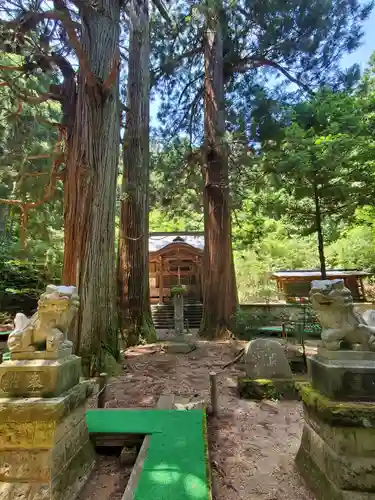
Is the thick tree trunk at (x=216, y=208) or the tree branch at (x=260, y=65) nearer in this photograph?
the thick tree trunk at (x=216, y=208)

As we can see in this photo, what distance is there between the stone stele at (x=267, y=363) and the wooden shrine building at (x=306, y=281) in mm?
11851

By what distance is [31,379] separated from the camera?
7.01 ft

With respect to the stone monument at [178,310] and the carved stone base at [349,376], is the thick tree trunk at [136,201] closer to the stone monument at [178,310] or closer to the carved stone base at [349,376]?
the stone monument at [178,310]

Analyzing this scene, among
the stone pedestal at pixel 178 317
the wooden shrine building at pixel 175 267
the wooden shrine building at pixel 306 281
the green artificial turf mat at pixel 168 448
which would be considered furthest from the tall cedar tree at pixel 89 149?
the wooden shrine building at pixel 306 281

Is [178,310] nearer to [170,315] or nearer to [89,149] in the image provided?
[89,149]

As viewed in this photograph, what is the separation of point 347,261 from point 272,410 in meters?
16.7

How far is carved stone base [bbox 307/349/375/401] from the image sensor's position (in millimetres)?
2016

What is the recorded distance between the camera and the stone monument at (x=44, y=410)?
Result: 1.98 meters

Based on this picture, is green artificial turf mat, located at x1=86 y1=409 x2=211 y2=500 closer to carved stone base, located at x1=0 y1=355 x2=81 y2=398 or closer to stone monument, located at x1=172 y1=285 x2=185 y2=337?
carved stone base, located at x1=0 y1=355 x2=81 y2=398

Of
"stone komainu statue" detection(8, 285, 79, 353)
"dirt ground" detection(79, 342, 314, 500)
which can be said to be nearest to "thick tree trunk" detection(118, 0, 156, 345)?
"dirt ground" detection(79, 342, 314, 500)

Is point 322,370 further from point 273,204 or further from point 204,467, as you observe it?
point 273,204

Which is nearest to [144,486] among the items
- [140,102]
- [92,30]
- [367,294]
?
[92,30]

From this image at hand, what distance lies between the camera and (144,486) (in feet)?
6.72

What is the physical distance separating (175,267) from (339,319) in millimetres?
14097
